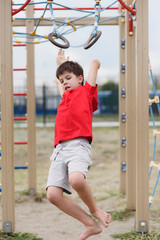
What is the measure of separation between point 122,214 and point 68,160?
1.64 meters

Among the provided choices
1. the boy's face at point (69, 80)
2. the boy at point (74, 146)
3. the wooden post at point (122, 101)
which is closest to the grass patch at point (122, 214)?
the wooden post at point (122, 101)

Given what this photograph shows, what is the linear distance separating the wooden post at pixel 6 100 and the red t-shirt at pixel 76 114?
589 mm

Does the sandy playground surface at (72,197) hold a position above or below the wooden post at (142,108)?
below

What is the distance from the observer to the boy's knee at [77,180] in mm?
2627

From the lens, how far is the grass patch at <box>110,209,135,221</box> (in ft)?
13.1

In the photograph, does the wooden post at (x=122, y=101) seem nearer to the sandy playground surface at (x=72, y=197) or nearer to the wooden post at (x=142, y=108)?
the sandy playground surface at (x=72, y=197)

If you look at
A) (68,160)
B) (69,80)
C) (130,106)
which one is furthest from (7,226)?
(130,106)

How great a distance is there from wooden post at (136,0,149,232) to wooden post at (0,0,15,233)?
114cm

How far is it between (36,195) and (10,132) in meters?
2.02

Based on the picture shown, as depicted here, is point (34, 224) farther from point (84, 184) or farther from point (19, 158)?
point (19, 158)

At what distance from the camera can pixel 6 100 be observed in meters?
3.26

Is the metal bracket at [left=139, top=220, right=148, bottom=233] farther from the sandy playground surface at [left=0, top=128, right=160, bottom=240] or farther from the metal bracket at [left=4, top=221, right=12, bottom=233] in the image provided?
the metal bracket at [left=4, top=221, right=12, bottom=233]

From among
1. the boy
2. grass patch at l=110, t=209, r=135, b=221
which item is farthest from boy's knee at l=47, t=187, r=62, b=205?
grass patch at l=110, t=209, r=135, b=221

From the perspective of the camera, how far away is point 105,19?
4.77 meters
